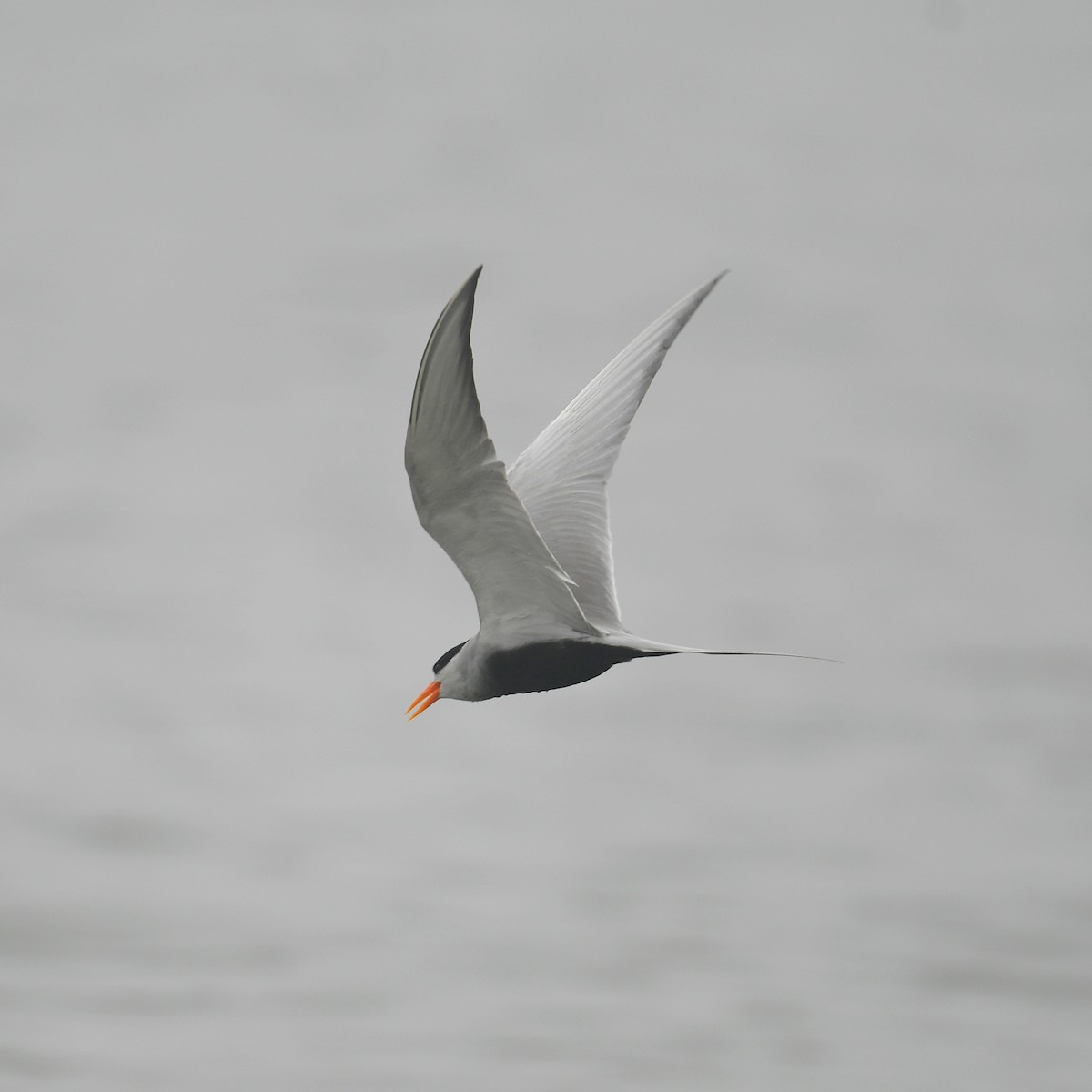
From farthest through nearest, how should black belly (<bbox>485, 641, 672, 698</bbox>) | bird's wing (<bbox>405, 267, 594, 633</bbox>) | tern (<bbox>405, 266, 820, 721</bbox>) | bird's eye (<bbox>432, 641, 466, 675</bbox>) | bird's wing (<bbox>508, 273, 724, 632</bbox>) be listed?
bird's wing (<bbox>508, 273, 724, 632</bbox>) → bird's eye (<bbox>432, 641, 466, 675</bbox>) → black belly (<bbox>485, 641, 672, 698</bbox>) → tern (<bbox>405, 266, 820, 721</bbox>) → bird's wing (<bbox>405, 267, 594, 633</bbox>)

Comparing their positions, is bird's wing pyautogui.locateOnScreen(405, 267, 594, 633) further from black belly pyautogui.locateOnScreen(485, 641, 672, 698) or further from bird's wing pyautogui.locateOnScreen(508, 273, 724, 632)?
bird's wing pyautogui.locateOnScreen(508, 273, 724, 632)

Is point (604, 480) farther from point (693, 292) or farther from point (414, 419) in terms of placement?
point (414, 419)

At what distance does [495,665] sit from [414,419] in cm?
156

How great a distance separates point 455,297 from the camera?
21.3 ft

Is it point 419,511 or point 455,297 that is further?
point 419,511

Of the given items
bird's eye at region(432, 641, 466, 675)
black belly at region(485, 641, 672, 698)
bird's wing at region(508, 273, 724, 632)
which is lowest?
black belly at region(485, 641, 672, 698)

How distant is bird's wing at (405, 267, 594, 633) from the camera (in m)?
6.82

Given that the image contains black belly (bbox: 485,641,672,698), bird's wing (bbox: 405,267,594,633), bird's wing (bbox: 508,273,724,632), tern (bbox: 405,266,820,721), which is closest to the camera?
bird's wing (bbox: 405,267,594,633)

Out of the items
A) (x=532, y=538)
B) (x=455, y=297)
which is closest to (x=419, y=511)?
(x=532, y=538)

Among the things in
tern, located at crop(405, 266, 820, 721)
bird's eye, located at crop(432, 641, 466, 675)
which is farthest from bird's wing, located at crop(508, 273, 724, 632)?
bird's eye, located at crop(432, 641, 466, 675)

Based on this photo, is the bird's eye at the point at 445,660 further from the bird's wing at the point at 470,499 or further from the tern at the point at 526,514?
the bird's wing at the point at 470,499

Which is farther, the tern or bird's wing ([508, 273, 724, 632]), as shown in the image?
bird's wing ([508, 273, 724, 632])

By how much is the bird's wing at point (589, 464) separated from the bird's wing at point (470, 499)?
1088 millimetres

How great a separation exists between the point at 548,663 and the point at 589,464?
67.1 inches
